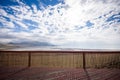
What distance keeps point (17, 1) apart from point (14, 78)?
4.44m

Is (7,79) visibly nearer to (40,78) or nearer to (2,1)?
(40,78)

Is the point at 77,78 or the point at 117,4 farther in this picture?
the point at 117,4

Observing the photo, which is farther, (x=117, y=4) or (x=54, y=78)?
(x=117, y=4)

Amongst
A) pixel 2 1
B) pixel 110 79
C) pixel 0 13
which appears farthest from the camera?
pixel 0 13

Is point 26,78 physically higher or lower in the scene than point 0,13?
lower

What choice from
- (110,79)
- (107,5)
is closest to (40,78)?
(110,79)

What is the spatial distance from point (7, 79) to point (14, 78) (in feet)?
0.66

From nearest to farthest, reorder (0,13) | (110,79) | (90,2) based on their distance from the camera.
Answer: (110,79), (90,2), (0,13)

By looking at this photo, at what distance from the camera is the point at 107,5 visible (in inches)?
251

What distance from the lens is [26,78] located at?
3.66 meters

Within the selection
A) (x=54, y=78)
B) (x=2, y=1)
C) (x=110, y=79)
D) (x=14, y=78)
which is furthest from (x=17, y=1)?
(x=110, y=79)

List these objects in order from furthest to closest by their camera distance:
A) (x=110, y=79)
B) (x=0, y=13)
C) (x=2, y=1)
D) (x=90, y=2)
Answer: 1. (x=0, y=13)
2. (x=2, y=1)
3. (x=90, y=2)
4. (x=110, y=79)

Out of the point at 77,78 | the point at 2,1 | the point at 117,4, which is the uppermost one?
the point at 2,1

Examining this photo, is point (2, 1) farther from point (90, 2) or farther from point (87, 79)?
point (87, 79)
